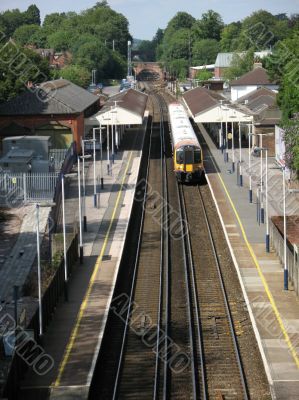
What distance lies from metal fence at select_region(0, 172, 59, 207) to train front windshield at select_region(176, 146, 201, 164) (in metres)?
8.53

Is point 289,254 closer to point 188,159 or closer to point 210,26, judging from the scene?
point 188,159

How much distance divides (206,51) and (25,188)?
13492 centimetres

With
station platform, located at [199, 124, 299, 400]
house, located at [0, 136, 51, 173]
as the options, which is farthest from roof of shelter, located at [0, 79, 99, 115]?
station platform, located at [199, 124, 299, 400]

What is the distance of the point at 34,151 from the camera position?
1829 inches

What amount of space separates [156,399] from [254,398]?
2.43m

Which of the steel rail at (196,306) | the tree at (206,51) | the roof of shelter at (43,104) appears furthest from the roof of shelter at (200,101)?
the tree at (206,51)

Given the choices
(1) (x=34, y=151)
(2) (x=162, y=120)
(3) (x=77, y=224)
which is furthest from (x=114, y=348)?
(2) (x=162, y=120)

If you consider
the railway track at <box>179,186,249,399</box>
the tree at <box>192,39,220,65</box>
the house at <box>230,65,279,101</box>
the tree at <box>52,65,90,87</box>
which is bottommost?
the railway track at <box>179,186,249,399</box>

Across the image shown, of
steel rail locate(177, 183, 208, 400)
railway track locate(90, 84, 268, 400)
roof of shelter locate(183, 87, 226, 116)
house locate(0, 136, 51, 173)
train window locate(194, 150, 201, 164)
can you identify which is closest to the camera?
steel rail locate(177, 183, 208, 400)

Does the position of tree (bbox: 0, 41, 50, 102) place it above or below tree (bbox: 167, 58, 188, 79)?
below

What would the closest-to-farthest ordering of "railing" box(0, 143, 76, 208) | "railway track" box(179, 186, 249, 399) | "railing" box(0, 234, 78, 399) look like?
"railing" box(0, 234, 78, 399), "railway track" box(179, 186, 249, 399), "railing" box(0, 143, 76, 208)

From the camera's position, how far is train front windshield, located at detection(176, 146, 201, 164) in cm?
4684

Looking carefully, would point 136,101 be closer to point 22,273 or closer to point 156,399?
point 22,273

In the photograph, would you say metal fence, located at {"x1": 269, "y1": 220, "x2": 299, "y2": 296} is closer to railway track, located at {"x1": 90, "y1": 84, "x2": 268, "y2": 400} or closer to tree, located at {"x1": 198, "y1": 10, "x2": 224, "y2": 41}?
railway track, located at {"x1": 90, "y1": 84, "x2": 268, "y2": 400}
